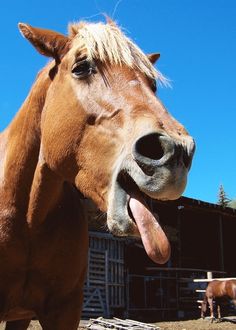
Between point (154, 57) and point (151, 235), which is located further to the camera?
point (154, 57)

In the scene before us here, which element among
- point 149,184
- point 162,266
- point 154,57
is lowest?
point 149,184

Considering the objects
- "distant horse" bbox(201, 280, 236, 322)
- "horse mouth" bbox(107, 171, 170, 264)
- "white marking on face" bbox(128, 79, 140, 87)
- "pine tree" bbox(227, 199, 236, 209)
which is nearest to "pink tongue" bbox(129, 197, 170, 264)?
"horse mouth" bbox(107, 171, 170, 264)

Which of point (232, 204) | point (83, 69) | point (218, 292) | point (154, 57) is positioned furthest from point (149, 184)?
point (232, 204)

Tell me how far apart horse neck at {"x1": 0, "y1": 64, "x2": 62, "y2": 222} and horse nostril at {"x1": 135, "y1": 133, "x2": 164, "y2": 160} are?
1221 millimetres

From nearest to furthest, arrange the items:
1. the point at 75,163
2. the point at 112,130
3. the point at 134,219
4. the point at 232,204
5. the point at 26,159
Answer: the point at 134,219, the point at 112,130, the point at 75,163, the point at 26,159, the point at 232,204

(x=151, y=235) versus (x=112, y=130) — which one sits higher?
(x=112, y=130)

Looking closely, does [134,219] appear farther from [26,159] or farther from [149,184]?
A: [26,159]

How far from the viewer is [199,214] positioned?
79.0 feet

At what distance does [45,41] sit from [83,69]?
0.41 metres

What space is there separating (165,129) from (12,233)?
5.06 ft

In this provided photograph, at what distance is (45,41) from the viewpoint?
115 inches

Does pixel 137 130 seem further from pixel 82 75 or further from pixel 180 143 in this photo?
pixel 82 75

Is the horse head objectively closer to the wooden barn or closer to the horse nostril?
the horse nostril

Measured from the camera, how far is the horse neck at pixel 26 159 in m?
3.19
